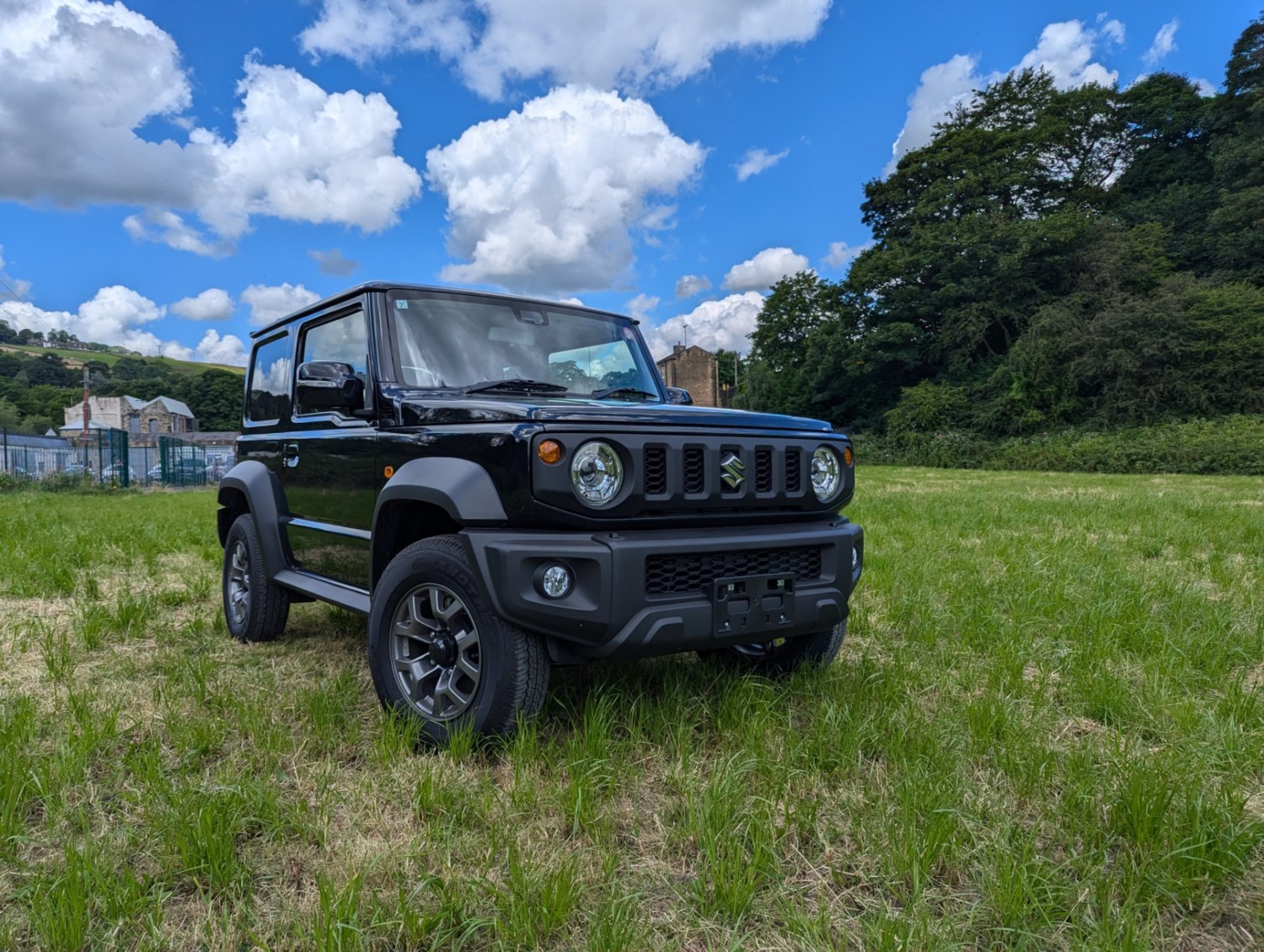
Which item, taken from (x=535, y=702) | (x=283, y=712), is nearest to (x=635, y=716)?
(x=535, y=702)

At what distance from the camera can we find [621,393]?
380 cm

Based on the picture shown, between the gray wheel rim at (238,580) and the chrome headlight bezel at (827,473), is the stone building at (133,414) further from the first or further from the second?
the chrome headlight bezel at (827,473)

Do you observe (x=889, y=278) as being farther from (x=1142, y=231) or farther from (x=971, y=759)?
(x=971, y=759)

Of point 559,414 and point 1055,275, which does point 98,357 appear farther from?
point 559,414

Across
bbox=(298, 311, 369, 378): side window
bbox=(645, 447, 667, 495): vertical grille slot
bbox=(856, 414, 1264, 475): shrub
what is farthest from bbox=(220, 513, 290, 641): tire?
bbox=(856, 414, 1264, 475): shrub

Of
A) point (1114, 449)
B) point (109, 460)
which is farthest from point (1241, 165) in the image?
point (109, 460)

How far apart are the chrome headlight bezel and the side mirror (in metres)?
1.91

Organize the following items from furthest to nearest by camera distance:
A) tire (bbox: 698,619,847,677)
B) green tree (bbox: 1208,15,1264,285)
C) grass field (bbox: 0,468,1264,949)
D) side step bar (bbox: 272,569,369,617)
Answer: green tree (bbox: 1208,15,1264,285)
tire (bbox: 698,619,847,677)
side step bar (bbox: 272,569,369,617)
grass field (bbox: 0,468,1264,949)

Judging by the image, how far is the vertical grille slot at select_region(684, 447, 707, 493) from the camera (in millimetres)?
2742

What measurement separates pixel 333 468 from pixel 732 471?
6.38 feet

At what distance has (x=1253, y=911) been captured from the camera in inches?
75.7

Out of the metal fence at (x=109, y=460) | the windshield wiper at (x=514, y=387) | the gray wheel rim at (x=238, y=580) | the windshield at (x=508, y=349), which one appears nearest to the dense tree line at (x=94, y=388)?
the metal fence at (x=109, y=460)

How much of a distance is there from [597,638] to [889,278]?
133 feet

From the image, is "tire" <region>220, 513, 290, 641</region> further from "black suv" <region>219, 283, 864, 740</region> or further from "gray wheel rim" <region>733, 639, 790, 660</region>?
"gray wheel rim" <region>733, 639, 790, 660</region>
